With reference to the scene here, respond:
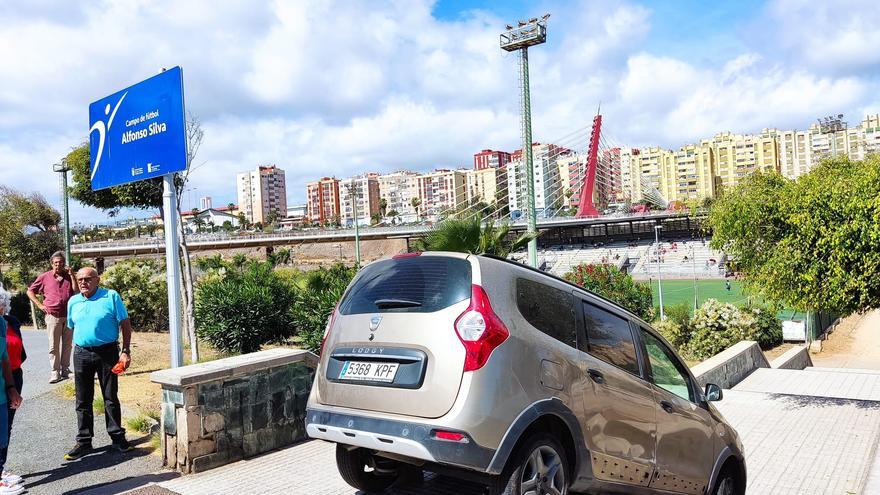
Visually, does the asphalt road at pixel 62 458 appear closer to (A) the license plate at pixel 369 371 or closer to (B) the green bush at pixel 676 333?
(A) the license plate at pixel 369 371

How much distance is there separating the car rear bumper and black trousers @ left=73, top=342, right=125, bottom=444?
10.3 feet

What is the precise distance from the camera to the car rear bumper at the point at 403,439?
319 centimetres

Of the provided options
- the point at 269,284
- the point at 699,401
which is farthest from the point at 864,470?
the point at 269,284

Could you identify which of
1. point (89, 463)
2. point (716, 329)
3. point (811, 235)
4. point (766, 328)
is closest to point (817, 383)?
point (811, 235)

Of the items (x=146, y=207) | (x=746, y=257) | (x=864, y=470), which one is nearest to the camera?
(x=864, y=470)

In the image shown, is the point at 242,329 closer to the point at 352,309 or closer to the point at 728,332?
the point at 352,309

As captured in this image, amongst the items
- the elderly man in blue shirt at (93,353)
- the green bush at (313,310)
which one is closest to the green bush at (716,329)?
the green bush at (313,310)

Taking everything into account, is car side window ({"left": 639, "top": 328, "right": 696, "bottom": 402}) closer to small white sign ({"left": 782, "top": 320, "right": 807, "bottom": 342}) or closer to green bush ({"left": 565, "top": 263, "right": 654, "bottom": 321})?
green bush ({"left": 565, "top": 263, "right": 654, "bottom": 321})

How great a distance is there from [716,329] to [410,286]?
1661 centimetres

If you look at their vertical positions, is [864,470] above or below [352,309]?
below

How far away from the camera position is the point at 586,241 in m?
108

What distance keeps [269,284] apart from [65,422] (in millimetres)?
6501

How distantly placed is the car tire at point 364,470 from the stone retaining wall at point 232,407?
1509 mm

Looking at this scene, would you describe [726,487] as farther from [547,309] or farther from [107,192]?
[107,192]
